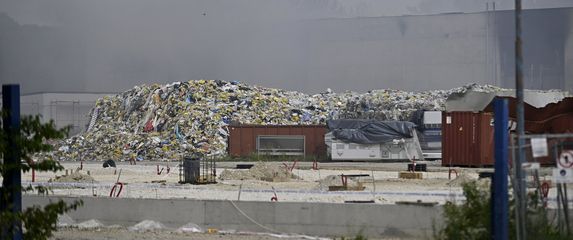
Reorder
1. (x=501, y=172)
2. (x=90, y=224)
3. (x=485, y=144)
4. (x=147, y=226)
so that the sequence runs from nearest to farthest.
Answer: (x=501, y=172) → (x=147, y=226) → (x=90, y=224) → (x=485, y=144)

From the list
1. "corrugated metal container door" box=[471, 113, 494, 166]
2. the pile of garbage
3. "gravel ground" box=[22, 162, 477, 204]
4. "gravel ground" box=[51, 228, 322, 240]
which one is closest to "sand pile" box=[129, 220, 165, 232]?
"gravel ground" box=[51, 228, 322, 240]

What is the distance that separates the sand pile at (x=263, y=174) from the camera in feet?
102

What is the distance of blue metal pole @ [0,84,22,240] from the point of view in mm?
10633

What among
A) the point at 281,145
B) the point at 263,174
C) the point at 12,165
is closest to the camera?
the point at 12,165

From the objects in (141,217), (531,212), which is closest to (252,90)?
(141,217)

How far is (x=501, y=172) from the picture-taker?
10.9 m

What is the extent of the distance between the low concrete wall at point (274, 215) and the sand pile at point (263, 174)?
41.4 feet

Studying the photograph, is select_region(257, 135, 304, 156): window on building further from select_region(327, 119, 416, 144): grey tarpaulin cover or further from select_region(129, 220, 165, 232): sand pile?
select_region(129, 220, 165, 232): sand pile

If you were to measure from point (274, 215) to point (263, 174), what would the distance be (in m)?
14.1

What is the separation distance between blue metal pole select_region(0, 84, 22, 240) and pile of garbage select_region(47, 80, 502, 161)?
3800cm

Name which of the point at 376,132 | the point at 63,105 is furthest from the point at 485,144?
the point at 63,105

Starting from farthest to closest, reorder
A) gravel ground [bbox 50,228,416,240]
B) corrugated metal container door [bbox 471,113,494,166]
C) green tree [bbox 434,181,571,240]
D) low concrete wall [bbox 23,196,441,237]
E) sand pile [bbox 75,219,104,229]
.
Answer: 1. corrugated metal container door [bbox 471,113,494,166]
2. sand pile [bbox 75,219,104,229]
3. gravel ground [bbox 50,228,416,240]
4. low concrete wall [bbox 23,196,441,237]
5. green tree [bbox 434,181,571,240]

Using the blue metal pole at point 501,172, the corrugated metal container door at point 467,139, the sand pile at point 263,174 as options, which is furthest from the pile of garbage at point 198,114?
the blue metal pole at point 501,172

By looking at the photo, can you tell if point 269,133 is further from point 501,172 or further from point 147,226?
point 501,172
